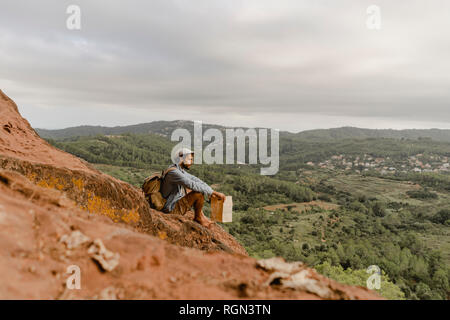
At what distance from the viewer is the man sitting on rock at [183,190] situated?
646 centimetres

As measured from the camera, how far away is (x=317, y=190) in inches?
4419

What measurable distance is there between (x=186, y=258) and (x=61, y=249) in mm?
1556

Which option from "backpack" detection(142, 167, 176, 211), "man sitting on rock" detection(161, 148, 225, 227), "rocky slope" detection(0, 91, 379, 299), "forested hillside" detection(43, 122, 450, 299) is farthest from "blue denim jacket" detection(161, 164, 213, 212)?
"forested hillside" detection(43, 122, 450, 299)

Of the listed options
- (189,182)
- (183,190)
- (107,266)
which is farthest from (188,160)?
(107,266)

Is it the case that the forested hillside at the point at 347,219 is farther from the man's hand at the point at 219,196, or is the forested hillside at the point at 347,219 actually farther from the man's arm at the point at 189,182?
the man's arm at the point at 189,182

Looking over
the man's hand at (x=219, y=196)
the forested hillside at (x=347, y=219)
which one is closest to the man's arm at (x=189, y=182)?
the man's hand at (x=219, y=196)

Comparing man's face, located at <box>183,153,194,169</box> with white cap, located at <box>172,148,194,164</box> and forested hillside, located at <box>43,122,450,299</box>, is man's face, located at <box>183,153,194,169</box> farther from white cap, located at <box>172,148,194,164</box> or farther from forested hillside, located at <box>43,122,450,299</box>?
forested hillside, located at <box>43,122,450,299</box>

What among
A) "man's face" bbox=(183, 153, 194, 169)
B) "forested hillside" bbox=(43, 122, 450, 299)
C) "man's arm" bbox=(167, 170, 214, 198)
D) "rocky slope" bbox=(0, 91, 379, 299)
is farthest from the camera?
"forested hillside" bbox=(43, 122, 450, 299)

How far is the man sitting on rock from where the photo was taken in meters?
6.46

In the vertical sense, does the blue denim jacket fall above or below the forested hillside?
above

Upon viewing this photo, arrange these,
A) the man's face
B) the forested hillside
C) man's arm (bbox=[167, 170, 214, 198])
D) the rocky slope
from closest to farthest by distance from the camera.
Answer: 1. the rocky slope
2. man's arm (bbox=[167, 170, 214, 198])
3. the man's face
4. the forested hillside

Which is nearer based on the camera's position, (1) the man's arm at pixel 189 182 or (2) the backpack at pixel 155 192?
(1) the man's arm at pixel 189 182

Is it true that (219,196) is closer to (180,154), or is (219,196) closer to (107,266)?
(180,154)

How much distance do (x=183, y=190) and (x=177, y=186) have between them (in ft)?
0.97
